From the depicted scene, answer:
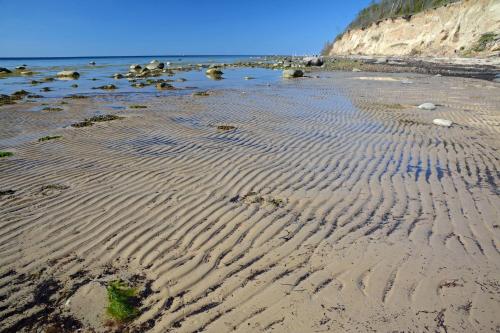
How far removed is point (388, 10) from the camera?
260 ft

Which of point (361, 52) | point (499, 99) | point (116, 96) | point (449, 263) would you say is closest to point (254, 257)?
point (449, 263)

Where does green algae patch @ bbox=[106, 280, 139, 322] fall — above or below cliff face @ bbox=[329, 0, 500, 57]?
below

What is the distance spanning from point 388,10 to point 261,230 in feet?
294

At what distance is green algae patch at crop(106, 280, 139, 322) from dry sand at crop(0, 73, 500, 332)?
4.8 inches

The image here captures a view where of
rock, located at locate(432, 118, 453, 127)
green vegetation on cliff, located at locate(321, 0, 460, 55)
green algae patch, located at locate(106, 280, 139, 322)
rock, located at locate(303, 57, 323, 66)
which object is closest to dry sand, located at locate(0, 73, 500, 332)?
green algae patch, located at locate(106, 280, 139, 322)

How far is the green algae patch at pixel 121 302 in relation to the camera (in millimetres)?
3287

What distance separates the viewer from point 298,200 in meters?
5.66

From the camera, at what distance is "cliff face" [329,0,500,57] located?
41.4 m

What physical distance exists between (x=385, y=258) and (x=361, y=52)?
8444cm

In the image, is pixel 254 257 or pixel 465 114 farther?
pixel 465 114

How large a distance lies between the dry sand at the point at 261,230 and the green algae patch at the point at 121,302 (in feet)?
0.40

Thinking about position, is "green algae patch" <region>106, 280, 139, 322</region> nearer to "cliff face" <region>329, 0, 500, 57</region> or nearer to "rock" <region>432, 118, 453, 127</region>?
"rock" <region>432, 118, 453, 127</region>

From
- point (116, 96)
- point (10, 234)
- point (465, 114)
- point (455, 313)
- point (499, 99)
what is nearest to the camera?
point (455, 313)

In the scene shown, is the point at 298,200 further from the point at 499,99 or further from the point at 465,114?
the point at 499,99
